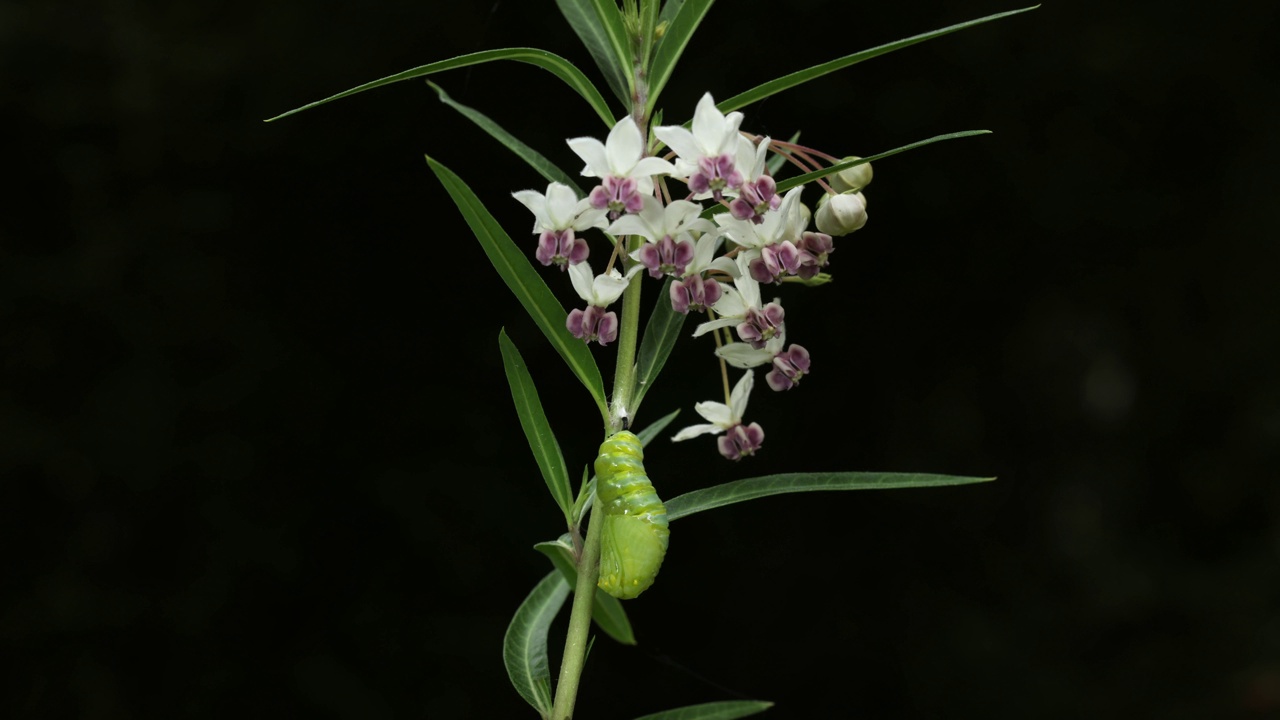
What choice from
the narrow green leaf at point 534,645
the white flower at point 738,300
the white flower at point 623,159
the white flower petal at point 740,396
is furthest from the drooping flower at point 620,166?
the narrow green leaf at point 534,645

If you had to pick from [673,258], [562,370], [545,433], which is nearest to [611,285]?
[673,258]

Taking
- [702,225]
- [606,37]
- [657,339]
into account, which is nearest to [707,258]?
[702,225]

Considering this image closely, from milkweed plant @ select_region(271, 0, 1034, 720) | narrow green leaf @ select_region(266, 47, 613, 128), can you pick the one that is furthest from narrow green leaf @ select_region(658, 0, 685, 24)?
narrow green leaf @ select_region(266, 47, 613, 128)

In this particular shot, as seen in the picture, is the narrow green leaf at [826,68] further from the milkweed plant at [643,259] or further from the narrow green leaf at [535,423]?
the narrow green leaf at [535,423]

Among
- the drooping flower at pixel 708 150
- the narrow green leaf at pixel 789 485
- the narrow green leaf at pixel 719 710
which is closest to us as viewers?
the drooping flower at pixel 708 150

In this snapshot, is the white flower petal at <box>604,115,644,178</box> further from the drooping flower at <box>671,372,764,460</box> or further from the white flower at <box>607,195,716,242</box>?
the drooping flower at <box>671,372,764,460</box>

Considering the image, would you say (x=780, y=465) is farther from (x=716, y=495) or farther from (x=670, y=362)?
(x=716, y=495)

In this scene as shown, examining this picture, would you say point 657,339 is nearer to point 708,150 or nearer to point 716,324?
point 716,324
